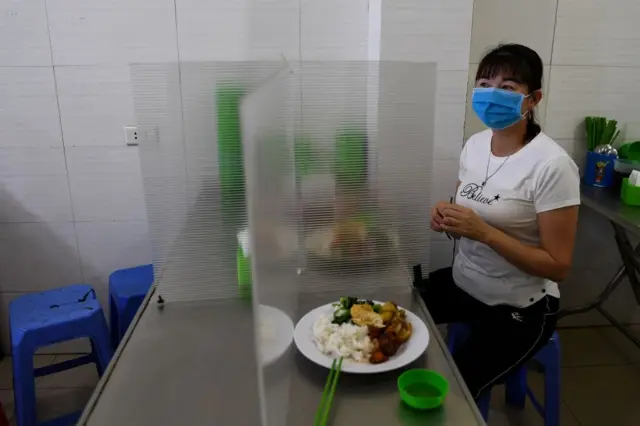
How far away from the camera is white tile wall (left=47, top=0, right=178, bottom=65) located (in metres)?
1.78

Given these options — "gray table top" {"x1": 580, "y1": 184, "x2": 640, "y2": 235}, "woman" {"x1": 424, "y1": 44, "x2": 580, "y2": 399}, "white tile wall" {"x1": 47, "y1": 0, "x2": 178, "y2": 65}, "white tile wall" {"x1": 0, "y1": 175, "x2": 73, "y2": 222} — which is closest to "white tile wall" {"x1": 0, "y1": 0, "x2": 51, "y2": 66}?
"white tile wall" {"x1": 47, "y1": 0, "x2": 178, "y2": 65}

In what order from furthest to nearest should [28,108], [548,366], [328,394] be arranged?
[28,108], [548,366], [328,394]

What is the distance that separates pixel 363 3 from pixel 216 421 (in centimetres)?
144

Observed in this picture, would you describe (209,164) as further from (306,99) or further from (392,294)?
(392,294)

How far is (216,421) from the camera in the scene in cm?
85

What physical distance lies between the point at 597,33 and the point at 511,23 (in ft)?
1.17

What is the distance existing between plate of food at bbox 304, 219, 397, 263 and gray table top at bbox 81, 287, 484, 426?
0.54ft

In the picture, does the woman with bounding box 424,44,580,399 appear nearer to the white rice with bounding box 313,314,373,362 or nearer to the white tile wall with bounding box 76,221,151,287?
the white rice with bounding box 313,314,373,362

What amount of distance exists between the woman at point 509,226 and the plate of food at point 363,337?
26cm

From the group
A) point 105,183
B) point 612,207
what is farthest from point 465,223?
point 105,183

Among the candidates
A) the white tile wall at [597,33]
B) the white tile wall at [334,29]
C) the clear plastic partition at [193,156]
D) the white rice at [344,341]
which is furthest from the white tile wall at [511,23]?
the white rice at [344,341]

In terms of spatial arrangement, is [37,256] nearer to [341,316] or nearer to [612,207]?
[341,316]

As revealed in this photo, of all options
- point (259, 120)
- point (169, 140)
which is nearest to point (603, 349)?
point (169, 140)

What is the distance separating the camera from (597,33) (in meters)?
2.00
